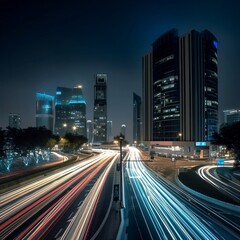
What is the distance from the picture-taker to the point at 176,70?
131625 millimetres

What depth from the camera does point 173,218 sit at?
72.6ft

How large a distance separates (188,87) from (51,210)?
Answer: 364 feet

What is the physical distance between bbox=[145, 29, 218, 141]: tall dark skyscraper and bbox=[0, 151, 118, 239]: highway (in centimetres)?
8536

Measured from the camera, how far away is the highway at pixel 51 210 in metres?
18.5

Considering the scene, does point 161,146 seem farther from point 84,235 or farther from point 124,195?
point 84,235

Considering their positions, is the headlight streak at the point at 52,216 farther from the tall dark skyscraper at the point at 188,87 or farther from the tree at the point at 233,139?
the tall dark skyscraper at the point at 188,87

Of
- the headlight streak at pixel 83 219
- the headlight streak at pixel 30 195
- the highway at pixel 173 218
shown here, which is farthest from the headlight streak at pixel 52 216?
the highway at pixel 173 218

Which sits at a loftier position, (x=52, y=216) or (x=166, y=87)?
(x=166, y=87)

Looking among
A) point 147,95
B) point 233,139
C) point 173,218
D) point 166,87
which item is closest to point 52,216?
point 173,218

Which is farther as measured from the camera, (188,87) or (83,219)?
(188,87)

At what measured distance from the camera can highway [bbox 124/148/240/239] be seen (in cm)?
1858

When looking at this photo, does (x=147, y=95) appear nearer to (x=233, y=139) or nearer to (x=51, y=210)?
(x=233, y=139)

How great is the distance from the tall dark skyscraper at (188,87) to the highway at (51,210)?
280ft

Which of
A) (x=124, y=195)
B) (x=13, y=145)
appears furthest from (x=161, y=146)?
(x=124, y=195)
